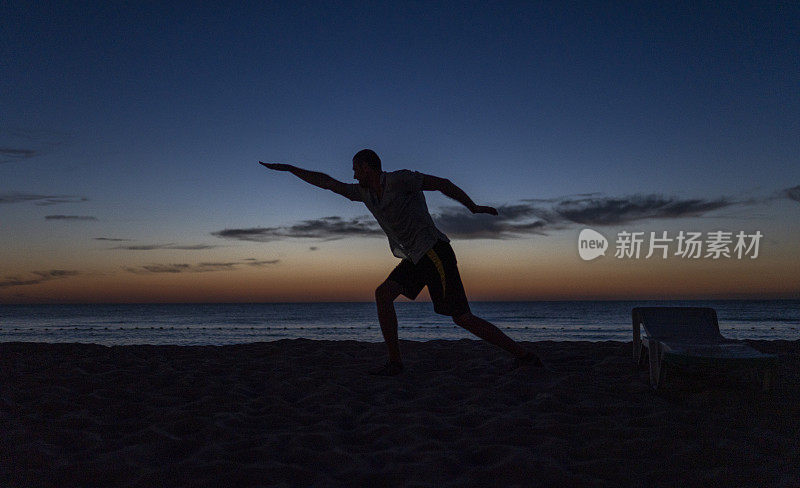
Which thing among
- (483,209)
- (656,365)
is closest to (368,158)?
(483,209)

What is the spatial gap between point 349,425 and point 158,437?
1.20 metres

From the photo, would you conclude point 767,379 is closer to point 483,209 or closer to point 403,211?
point 483,209

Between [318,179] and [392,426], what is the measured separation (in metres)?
2.54

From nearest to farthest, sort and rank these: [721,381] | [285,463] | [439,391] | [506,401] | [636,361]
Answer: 1. [285,463]
2. [506,401]
3. [439,391]
4. [721,381]
5. [636,361]

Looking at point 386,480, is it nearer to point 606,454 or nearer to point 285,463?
point 285,463

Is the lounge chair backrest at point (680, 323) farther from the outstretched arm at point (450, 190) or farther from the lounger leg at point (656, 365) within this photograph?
the outstretched arm at point (450, 190)

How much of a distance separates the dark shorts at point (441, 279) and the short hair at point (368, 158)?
0.92 m

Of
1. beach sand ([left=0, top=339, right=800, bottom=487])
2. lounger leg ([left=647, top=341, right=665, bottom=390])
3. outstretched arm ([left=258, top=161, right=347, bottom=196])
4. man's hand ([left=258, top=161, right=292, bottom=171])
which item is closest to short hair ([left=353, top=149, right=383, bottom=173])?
outstretched arm ([left=258, top=161, right=347, bottom=196])

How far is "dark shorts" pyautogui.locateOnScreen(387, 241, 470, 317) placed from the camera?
16.6 ft

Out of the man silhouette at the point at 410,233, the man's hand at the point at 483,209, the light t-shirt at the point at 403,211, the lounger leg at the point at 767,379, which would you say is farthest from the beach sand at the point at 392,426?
the man's hand at the point at 483,209

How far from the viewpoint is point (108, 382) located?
514 centimetres

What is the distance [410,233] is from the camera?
5.08m

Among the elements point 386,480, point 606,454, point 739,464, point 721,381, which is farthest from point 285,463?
point 721,381

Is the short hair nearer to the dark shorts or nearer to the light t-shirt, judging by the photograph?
the light t-shirt
